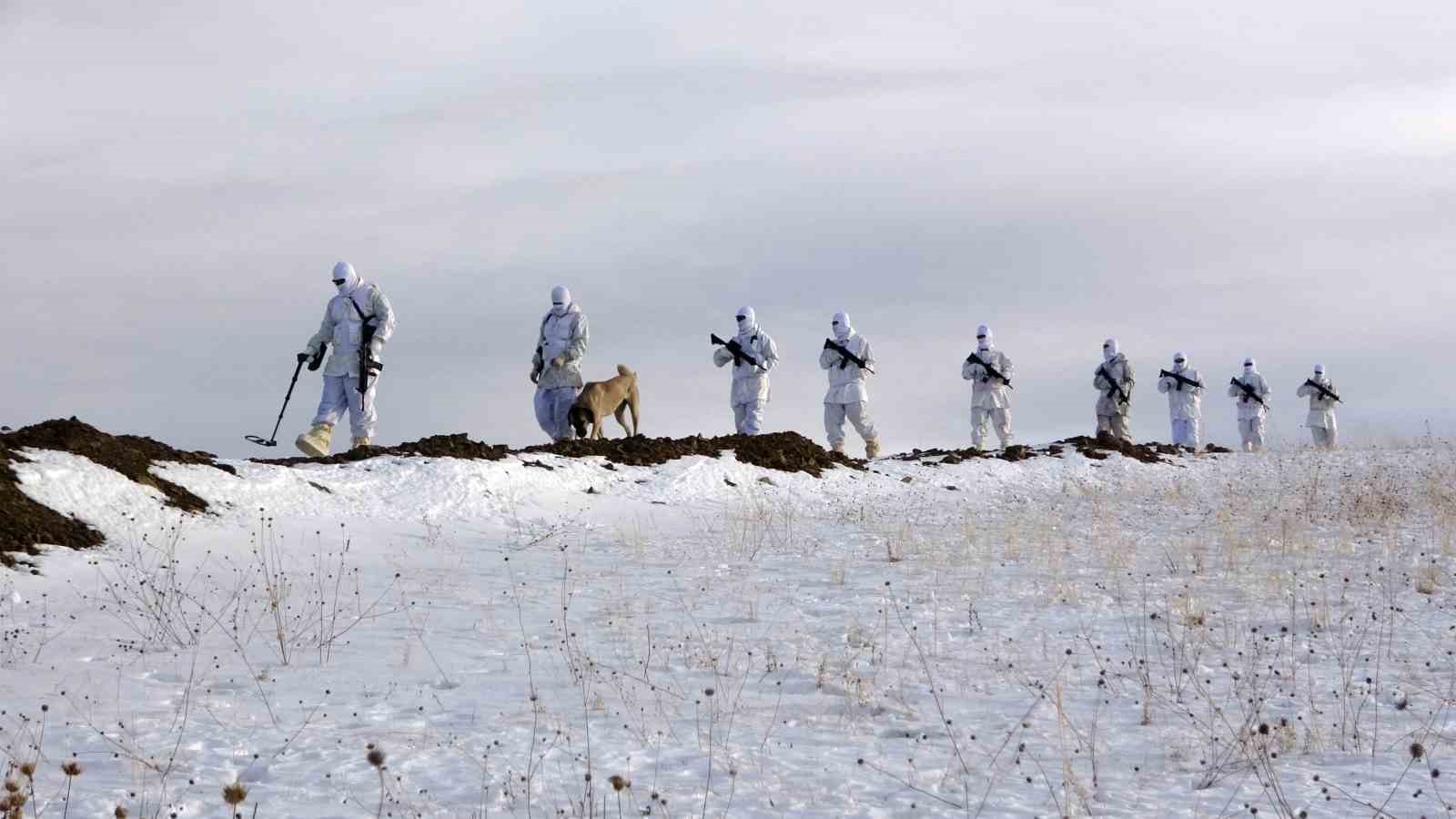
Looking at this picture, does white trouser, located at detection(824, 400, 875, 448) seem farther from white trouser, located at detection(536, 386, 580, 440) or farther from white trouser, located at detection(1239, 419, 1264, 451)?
white trouser, located at detection(1239, 419, 1264, 451)

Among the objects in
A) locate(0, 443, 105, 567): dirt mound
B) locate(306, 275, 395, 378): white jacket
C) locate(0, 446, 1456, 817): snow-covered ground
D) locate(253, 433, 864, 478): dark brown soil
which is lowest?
locate(0, 446, 1456, 817): snow-covered ground

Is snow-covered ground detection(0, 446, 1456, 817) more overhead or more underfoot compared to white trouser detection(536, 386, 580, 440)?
more underfoot

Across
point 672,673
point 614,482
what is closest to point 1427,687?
point 672,673

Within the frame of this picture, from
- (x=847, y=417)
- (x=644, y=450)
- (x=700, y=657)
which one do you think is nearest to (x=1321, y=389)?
(x=847, y=417)

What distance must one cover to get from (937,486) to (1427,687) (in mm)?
10683

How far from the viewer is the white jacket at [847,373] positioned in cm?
2255

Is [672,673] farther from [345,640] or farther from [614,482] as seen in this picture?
[614,482]

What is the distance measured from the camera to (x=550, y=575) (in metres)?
10.3

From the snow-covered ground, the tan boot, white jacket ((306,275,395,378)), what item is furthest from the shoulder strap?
the snow-covered ground

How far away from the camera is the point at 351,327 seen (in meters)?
16.9

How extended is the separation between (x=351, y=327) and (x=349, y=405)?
92 cm

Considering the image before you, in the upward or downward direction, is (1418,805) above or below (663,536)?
below

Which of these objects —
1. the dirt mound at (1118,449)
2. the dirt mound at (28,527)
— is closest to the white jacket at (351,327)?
the dirt mound at (28,527)

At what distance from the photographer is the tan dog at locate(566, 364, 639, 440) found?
1908 centimetres
